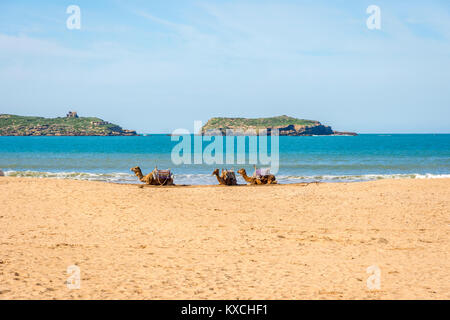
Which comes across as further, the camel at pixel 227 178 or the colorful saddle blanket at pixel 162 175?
the camel at pixel 227 178

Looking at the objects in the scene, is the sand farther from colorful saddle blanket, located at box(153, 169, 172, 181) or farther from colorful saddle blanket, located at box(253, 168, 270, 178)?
colorful saddle blanket, located at box(253, 168, 270, 178)

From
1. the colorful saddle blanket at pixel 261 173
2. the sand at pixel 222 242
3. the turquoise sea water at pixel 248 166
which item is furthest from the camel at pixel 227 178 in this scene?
the sand at pixel 222 242

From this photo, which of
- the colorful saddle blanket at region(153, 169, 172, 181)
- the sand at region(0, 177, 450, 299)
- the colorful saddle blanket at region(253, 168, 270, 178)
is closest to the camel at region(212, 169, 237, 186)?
the colorful saddle blanket at region(253, 168, 270, 178)

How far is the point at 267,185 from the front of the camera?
23.6 metres

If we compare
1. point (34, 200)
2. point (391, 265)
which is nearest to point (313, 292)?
point (391, 265)

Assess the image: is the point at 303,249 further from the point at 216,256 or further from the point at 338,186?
the point at 338,186

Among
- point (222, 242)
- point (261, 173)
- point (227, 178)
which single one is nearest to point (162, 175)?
point (227, 178)

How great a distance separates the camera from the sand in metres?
7.41

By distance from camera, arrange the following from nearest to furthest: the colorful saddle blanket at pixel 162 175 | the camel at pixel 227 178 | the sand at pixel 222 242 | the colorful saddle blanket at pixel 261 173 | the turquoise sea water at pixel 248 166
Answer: the sand at pixel 222 242
the colorful saddle blanket at pixel 162 175
the camel at pixel 227 178
the colorful saddle blanket at pixel 261 173
the turquoise sea water at pixel 248 166

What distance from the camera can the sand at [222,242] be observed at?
7410 millimetres

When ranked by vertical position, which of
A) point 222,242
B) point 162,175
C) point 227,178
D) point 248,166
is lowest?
point 222,242

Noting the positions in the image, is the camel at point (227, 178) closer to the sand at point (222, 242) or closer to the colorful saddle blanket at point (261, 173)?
the colorful saddle blanket at point (261, 173)

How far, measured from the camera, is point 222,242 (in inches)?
438

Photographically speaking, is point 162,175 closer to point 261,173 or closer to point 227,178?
point 227,178
